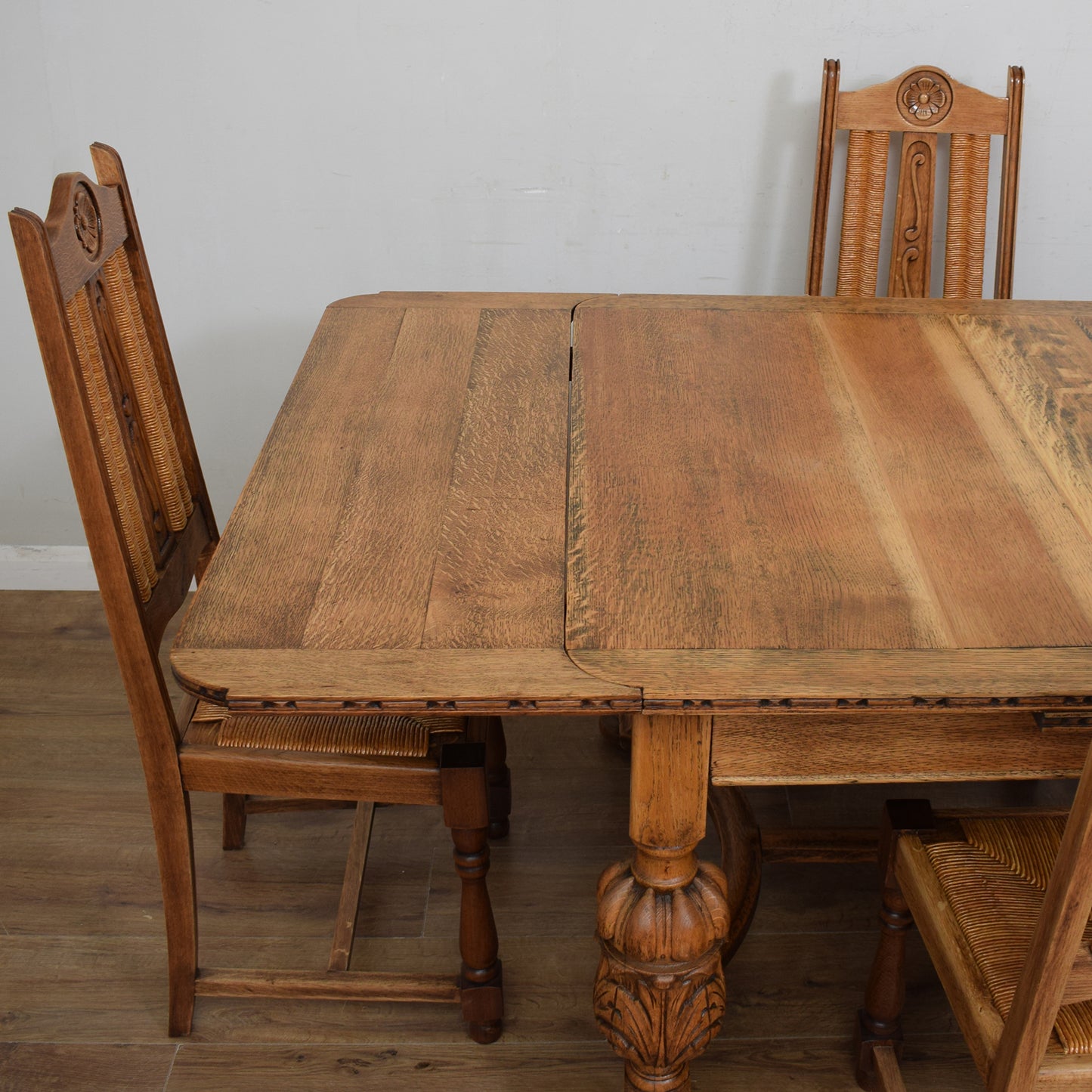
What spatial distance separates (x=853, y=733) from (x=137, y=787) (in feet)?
4.50

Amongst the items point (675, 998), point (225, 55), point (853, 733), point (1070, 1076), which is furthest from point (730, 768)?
point (225, 55)

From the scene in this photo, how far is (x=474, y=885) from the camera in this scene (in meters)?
1.49

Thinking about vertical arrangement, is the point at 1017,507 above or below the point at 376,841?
above

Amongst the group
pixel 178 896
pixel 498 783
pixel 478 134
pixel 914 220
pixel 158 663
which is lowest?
pixel 498 783

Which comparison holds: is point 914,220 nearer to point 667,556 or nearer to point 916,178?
point 916,178

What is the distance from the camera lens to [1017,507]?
1.30 metres

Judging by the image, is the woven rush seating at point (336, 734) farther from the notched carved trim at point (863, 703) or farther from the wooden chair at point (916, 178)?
the wooden chair at point (916, 178)

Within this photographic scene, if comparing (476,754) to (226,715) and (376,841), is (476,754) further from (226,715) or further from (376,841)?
(376,841)

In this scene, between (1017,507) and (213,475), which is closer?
(1017,507)

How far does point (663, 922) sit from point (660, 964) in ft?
0.16

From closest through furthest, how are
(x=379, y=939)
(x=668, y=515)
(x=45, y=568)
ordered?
(x=668, y=515) → (x=379, y=939) → (x=45, y=568)

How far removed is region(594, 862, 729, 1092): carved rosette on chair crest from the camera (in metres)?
1.22

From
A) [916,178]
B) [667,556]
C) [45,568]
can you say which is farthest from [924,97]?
[45,568]

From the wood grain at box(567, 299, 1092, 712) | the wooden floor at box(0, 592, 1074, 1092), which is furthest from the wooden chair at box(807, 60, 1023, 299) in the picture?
the wooden floor at box(0, 592, 1074, 1092)
